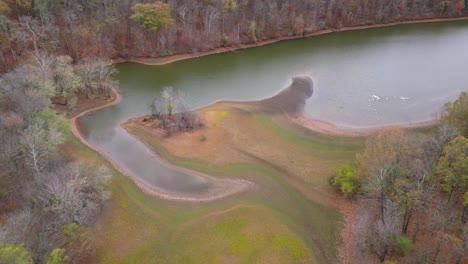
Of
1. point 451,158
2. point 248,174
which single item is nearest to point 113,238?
point 248,174

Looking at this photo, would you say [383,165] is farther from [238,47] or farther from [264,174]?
[238,47]

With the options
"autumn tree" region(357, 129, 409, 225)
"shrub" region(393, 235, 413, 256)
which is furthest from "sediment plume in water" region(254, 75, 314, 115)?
"shrub" region(393, 235, 413, 256)

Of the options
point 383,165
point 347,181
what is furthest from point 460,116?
point 347,181

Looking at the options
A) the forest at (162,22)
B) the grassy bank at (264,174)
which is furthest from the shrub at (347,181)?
the forest at (162,22)

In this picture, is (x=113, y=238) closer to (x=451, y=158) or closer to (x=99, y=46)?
(x=451, y=158)

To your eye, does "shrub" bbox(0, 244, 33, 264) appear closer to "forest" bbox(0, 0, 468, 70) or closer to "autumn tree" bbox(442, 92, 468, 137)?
"autumn tree" bbox(442, 92, 468, 137)
